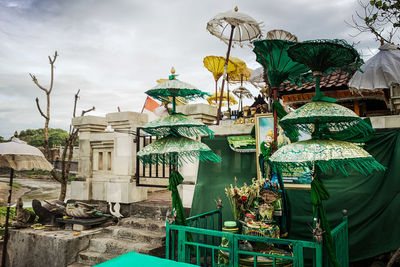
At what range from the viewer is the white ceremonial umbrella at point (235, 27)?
920cm

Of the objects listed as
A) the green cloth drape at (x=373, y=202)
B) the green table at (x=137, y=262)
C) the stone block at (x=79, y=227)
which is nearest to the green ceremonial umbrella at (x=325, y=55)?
the green cloth drape at (x=373, y=202)

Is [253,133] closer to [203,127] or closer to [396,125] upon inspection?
[203,127]

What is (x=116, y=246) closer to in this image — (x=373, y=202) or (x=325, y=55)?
(x=373, y=202)

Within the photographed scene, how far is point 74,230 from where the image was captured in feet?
22.5

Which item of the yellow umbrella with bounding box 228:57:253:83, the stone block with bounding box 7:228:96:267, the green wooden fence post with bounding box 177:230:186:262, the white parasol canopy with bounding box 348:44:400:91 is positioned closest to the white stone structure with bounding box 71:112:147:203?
the stone block with bounding box 7:228:96:267

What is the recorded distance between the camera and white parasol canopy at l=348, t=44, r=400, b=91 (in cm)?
567

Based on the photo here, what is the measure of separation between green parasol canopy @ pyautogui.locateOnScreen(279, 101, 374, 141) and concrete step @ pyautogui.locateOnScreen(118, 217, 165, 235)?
13.3 feet

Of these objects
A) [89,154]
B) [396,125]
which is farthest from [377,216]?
[89,154]

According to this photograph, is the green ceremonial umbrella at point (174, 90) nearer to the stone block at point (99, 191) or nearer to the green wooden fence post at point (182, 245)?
the green wooden fence post at point (182, 245)

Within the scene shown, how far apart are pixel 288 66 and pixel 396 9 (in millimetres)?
3126

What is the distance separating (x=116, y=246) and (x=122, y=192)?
146cm

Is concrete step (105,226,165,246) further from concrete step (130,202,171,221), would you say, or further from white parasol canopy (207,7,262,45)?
white parasol canopy (207,7,262,45)

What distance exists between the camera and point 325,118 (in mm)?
3217

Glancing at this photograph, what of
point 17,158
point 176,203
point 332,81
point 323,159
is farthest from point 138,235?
point 332,81
